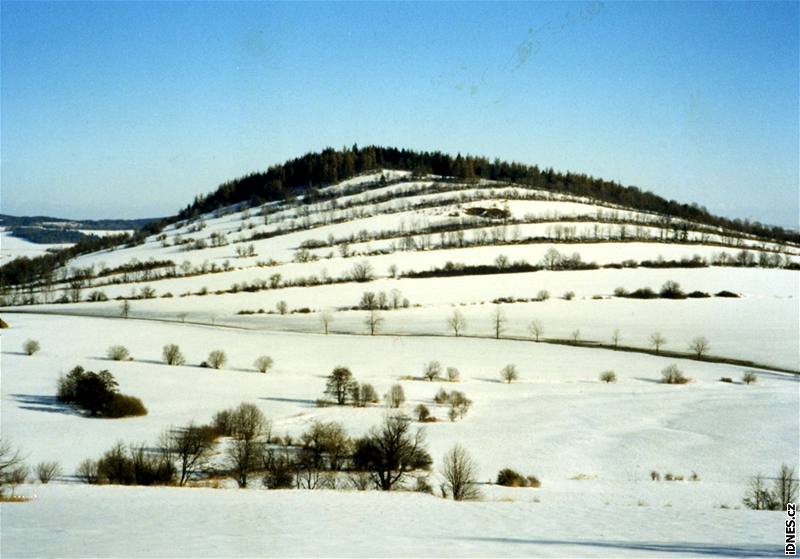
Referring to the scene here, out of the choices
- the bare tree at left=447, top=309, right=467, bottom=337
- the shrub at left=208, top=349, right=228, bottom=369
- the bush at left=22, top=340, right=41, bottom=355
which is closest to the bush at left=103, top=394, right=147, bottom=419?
the shrub at left=208, top=349, right=228, bottom=369

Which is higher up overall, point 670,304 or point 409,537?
point 670,304

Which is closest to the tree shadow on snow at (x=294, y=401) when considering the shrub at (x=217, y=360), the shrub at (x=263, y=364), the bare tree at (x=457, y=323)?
the shrub at (x=263, y=364)

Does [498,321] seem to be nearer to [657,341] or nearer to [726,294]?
[657,341]

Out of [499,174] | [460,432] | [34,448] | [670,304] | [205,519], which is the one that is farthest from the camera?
[499,174]

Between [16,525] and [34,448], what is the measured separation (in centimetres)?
1909

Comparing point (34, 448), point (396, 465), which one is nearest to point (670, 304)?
point (396, 465)

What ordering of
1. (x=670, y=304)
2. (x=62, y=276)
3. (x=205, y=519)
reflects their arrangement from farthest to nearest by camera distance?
1. (x=62, y=276)
2. (x=670, y=304)
3. (x=205, y=519)

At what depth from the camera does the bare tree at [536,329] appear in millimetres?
72062

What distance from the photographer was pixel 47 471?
24594mm

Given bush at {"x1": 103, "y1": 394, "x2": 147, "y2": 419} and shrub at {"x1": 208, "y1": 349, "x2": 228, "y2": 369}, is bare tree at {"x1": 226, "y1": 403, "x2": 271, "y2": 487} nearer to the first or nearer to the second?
bush at {"x1": 103, "y1": 394, "x2": 147, "y2": 419}

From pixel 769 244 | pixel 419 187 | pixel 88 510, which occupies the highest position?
pixel 419 187

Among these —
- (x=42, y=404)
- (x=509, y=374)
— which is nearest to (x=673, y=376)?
(x=509, y=374)

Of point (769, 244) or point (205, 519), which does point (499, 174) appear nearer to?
point (769, 244)

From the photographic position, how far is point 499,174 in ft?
622
